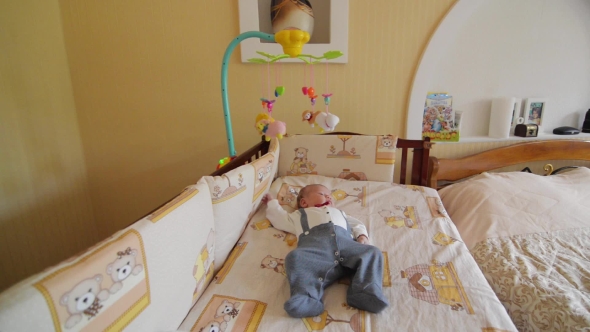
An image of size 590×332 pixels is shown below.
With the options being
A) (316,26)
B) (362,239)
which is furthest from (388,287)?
(316,26)

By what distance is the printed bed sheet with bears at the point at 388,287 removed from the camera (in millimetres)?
A: 795

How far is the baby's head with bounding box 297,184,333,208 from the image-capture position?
4.44 ft

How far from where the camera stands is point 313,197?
1361mm

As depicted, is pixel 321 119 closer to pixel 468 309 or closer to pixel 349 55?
pixel 349 55

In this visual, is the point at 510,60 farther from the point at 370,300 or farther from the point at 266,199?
the point at 370,300

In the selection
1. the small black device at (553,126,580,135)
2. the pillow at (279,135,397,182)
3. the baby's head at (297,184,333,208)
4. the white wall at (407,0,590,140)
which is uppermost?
the white wall at (407,0,590,140)

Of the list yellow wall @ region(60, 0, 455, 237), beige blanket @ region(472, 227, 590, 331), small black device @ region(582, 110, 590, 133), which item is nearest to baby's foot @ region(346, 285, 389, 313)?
beige blanket @ region(472, 227, 590, 331)

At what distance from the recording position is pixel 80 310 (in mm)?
530

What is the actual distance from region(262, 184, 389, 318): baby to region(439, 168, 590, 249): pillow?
0.66m

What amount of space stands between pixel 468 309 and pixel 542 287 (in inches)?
15.8

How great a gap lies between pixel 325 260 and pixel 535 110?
1871mm

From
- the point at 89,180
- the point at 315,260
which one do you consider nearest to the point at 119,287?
the point at 315,260

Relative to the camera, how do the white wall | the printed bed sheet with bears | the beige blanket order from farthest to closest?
the white wall
the beige blanket
the printed bed sheet with bears

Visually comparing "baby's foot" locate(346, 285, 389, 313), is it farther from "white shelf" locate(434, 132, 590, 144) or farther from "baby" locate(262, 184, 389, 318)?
"white shelf" locate(434, 132, 590, 144)
